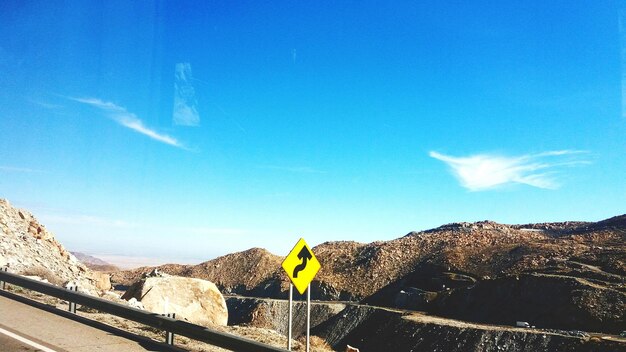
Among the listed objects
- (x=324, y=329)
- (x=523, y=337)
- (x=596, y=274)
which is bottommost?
(x=324, y=329)

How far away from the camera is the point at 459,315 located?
43.0 meters

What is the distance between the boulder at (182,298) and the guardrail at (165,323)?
24.4 feet

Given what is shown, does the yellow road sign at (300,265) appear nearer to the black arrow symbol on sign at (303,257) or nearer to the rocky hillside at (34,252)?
the black arrow symbol on sign at (303,257)

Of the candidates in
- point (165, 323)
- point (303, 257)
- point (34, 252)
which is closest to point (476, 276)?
point (34, 252)

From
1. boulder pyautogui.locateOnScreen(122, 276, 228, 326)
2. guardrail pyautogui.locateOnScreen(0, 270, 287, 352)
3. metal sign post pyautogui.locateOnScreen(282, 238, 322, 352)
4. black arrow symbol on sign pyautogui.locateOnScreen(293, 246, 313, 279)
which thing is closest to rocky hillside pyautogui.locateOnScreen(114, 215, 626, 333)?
boulder pyautogui.locateOnScreen(122, 276, 228, 326)

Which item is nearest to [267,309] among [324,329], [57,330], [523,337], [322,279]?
[324,329]

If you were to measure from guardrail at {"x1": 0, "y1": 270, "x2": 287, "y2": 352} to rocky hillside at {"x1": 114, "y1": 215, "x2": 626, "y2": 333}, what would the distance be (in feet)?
121

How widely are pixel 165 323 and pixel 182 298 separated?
12483 mm

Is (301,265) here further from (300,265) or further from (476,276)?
(476,276)

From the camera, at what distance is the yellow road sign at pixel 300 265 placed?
967 centimetres

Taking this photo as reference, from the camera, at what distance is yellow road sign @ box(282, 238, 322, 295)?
31.7 ft

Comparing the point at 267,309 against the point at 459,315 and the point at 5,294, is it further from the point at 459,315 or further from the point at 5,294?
the point at 5,294

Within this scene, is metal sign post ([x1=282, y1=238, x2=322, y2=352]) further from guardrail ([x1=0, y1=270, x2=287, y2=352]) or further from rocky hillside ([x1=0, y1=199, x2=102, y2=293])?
rocky hillside ([x1=0, y1=199, x2=102, y2=293])

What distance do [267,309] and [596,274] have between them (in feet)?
120
